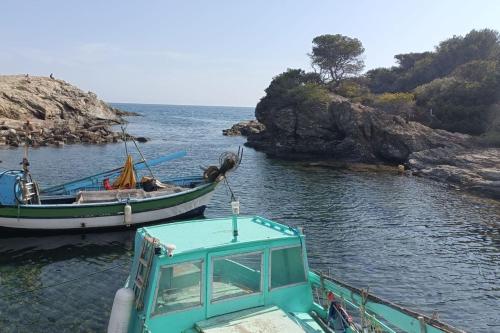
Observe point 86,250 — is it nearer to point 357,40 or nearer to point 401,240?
point 401,240

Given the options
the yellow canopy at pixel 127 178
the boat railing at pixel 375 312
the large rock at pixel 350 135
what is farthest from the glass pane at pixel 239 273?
the large rock at pixel 350 135

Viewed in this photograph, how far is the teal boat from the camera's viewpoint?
8398 millimetres

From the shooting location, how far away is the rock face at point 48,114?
214 feet

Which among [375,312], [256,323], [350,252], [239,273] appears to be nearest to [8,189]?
[350,252]

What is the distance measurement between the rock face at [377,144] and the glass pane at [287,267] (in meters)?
31.0

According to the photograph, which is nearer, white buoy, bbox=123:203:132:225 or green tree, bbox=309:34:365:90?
white buoy, bbox=123:203:132:225

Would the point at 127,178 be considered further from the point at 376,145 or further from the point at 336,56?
the point at 336,56

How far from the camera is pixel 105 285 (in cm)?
1750

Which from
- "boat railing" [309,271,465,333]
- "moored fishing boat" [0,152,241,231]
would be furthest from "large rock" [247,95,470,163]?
"boat railing" [309,271,465,333]

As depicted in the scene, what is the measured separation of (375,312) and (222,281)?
3087mm

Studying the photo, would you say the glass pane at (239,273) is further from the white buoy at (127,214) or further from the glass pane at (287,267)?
the white buoy at (127,214)

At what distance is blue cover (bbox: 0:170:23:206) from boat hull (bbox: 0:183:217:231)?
395mm

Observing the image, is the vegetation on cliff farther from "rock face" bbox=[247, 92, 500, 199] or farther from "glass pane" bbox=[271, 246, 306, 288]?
"glass pane" bbox=[271, 246, 306, 288]

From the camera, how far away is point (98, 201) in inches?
986
